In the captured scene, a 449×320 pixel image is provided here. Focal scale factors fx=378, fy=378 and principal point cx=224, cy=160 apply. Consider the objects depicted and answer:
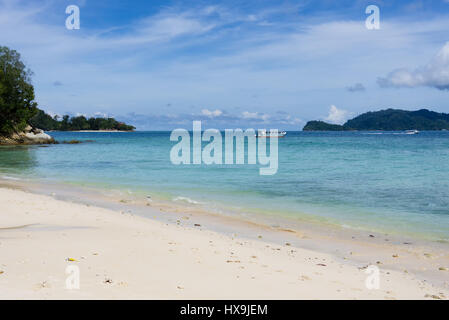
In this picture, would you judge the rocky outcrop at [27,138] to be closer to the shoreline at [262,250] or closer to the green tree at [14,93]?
the green tree at [14,93]

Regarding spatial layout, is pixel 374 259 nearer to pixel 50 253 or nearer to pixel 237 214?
pixel 237 214

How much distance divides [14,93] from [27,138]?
10.8 meters

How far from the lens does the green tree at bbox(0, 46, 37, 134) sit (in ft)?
228

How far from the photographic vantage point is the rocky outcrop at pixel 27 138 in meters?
72.6

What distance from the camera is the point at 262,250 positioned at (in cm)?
924

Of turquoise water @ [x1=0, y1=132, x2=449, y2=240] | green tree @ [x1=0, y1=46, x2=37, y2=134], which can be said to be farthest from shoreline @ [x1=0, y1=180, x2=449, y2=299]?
green tree @ [x1=0, y1=46, x2=37, y2=134]

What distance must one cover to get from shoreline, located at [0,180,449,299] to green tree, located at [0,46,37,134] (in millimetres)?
64413

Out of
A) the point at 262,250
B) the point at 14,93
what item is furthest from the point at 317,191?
the point at 14,93

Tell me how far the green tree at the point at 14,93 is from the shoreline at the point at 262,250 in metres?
64.4

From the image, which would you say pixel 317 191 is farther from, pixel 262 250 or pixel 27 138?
pixel 27 138

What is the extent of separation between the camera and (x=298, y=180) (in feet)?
81.0

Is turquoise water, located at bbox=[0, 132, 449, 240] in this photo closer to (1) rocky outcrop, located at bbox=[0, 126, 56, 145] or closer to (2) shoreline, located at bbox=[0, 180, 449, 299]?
(2) shoreline, located at bbox=[0, 180, 449, 299]

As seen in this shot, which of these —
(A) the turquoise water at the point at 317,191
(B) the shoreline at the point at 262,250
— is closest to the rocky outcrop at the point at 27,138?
(A) the turquoise water at the point at 317,191
